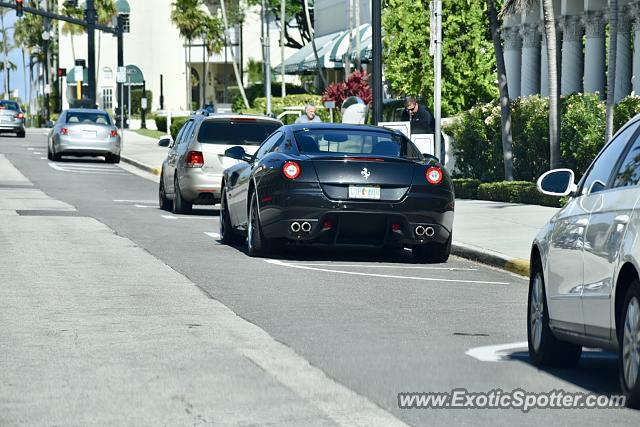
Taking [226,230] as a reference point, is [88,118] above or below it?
above

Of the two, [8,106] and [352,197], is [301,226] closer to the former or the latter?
[352,197]

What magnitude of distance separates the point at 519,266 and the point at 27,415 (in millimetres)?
9249

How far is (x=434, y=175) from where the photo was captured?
16312 millimetres

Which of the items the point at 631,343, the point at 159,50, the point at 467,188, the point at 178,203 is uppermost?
the point at 159,50

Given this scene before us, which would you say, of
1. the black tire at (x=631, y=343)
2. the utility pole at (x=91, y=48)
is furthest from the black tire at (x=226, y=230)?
the utility pole at (x=91, y=48)

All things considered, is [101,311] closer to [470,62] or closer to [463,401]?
[463,401]

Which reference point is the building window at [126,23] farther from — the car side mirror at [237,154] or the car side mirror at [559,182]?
the car side mirror at [559,182]

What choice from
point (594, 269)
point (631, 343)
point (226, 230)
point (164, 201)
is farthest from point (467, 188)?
point (631, 343)

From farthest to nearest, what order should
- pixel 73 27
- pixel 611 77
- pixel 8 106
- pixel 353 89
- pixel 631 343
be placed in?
pixel 73 27
pixel 8 106
pixel 353 89
pixel 611 77
pixel 631 343

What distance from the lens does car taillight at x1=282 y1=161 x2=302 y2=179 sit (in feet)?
52.2

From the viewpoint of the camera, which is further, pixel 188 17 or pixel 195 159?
pixel 188 17

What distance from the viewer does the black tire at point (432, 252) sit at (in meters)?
16.8

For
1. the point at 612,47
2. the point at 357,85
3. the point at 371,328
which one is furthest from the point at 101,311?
the point at 357,85

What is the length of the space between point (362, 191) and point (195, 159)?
8.09 metres
